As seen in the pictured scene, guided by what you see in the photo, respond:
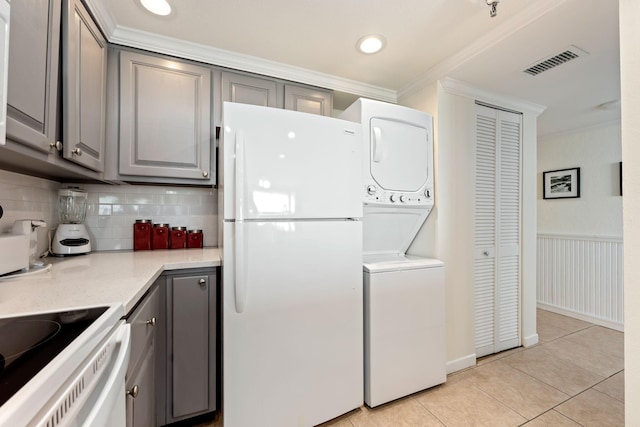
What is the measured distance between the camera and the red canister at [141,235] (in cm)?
188

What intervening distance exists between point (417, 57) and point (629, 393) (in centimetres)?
199

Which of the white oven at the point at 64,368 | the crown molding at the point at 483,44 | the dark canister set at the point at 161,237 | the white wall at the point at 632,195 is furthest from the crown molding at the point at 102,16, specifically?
the white wall at the point at 632,195

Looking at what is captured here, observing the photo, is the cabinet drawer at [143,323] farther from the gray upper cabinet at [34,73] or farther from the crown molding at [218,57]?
the crown molding at [218,57]

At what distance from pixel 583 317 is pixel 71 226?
4.93 metres

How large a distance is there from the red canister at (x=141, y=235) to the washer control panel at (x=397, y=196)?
1543mm

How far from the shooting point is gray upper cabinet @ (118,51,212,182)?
1.66 metres

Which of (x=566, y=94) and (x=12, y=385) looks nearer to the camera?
(x=12, y=385)

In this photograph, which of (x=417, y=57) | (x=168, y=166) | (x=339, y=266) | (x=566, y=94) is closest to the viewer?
(x=339, y=266)

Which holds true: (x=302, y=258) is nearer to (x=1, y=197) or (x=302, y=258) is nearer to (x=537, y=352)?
(x=1, y=197)

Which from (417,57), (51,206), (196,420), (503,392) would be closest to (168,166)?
(51,206)

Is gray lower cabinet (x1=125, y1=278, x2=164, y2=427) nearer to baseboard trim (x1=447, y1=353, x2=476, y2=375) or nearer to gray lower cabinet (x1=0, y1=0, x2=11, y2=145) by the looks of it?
gray lower cabinet (x1=0, y1=0, x2=11, y2=145)

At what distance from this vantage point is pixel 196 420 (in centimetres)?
Result: 152

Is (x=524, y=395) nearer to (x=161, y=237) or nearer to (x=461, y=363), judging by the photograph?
(x=461, y=363)

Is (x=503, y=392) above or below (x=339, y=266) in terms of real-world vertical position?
below
